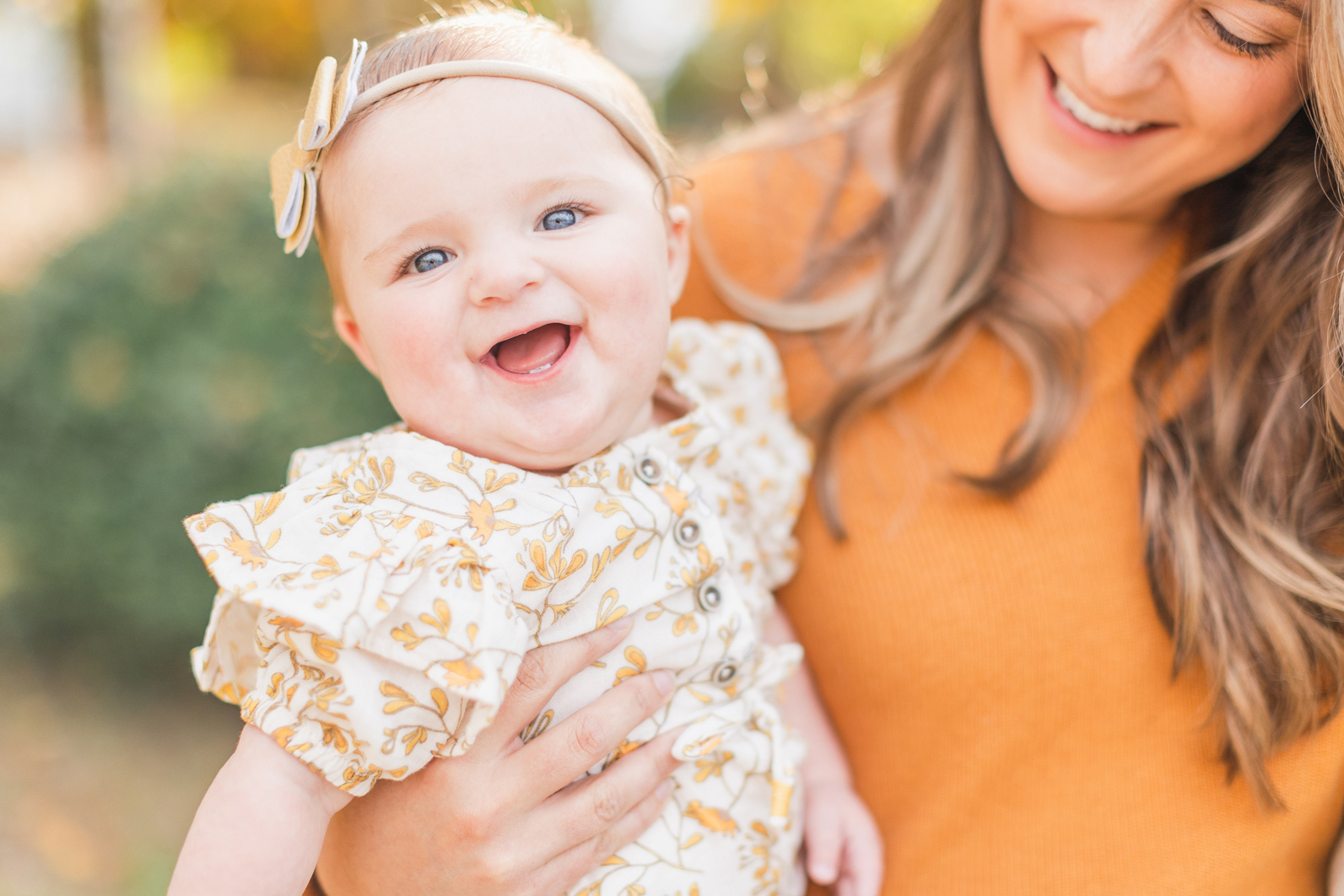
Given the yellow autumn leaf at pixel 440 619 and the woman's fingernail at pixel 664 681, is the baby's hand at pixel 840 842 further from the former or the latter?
the yellow autumn leaf at pixel 440 619

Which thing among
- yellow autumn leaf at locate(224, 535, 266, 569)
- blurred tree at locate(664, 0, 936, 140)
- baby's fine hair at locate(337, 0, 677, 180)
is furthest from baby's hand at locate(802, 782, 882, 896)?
blurred tree at locate(664, 0, 936, 140)

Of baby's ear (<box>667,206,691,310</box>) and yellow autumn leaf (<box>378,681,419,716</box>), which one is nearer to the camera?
yellow autumn leaf (<box>378,681,419,716</box>)

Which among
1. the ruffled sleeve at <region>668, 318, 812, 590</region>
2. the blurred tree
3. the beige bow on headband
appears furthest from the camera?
the blurred tree

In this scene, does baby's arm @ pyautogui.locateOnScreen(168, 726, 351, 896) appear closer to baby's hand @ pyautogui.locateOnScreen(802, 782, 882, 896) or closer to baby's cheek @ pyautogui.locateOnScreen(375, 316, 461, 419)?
Result: baby's cheek @ pyautogui.locateOnScreen(375, 316, 461, 419)

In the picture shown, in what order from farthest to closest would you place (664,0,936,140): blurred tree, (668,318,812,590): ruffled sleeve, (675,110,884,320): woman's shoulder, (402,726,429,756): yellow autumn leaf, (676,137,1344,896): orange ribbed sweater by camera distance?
(664,0,936,140): blurred tree, (675,110,884,320): woman's shoulder, (668,318,812,590): ruffled sleeve, (676,137,1344,896): orange ribbed sweater, (402,726,429,756): yellow autumn leaf

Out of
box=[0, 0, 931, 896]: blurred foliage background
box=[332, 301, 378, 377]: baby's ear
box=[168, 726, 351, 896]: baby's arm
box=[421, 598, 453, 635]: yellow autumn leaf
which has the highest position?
box=[332, 301, 378, 377]: baby's ear

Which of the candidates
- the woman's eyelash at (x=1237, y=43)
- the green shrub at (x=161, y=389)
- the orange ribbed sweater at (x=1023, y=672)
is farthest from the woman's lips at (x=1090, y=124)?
the green shrub at (x=161, y=389)

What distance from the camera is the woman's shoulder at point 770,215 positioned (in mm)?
2018

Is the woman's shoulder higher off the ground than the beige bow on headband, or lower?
lower

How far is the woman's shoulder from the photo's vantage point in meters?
2.02

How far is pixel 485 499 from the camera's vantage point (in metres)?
1.33

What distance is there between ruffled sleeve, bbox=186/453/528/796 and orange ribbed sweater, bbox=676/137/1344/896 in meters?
0.75

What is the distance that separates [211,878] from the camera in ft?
3.75

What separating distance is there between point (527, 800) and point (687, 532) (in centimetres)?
45
